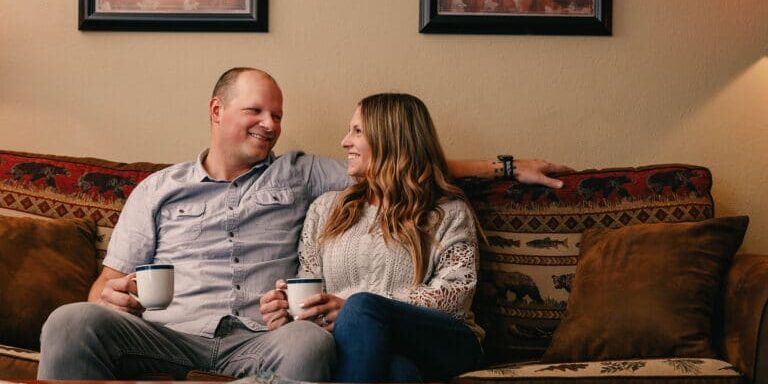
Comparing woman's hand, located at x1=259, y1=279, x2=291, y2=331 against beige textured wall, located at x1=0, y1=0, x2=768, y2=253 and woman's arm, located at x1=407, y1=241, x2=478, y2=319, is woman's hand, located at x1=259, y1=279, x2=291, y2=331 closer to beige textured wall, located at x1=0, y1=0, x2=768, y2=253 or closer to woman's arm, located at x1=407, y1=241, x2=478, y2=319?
woman's arm, located at x1=407, y1=241, x2=478, y2=319

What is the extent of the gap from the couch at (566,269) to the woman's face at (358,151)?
0.32 metres

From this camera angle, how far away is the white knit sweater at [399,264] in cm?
238

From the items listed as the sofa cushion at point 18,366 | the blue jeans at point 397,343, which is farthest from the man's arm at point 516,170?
the sofa cushion at point 18,366

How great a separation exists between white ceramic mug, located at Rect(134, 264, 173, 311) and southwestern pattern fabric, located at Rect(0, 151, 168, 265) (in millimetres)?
833

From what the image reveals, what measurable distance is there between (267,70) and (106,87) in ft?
1.84

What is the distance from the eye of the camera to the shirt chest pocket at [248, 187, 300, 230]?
8.66 feet

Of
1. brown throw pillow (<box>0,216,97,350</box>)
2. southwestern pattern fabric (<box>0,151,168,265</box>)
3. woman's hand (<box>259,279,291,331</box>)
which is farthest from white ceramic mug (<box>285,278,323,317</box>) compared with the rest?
southwestern pattern fabric (<box>0,151,168,265</box>)

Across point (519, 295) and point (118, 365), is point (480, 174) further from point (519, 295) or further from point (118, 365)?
point (118, 365)

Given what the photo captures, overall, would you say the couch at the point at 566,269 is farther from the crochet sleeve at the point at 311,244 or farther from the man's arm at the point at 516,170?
the crochet sleeve at the point at 311,244

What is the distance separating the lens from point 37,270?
2582 mm

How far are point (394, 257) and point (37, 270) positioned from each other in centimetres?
100

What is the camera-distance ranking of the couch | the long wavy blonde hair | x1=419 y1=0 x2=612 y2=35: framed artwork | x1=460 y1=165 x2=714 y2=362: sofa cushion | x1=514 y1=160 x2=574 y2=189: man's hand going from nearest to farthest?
the couch → the long wavy blonde hair → x1=460 y1=165 x2=714 y2=362: sofa cushion → x1=514 y1=160 x2=574 y2=189: man's hand → x1=419 y1=0 x2=612 y2=35: framed artwork

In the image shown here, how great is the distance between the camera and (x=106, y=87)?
10.5ft

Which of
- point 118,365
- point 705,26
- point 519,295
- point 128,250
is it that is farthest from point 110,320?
point 705,26
